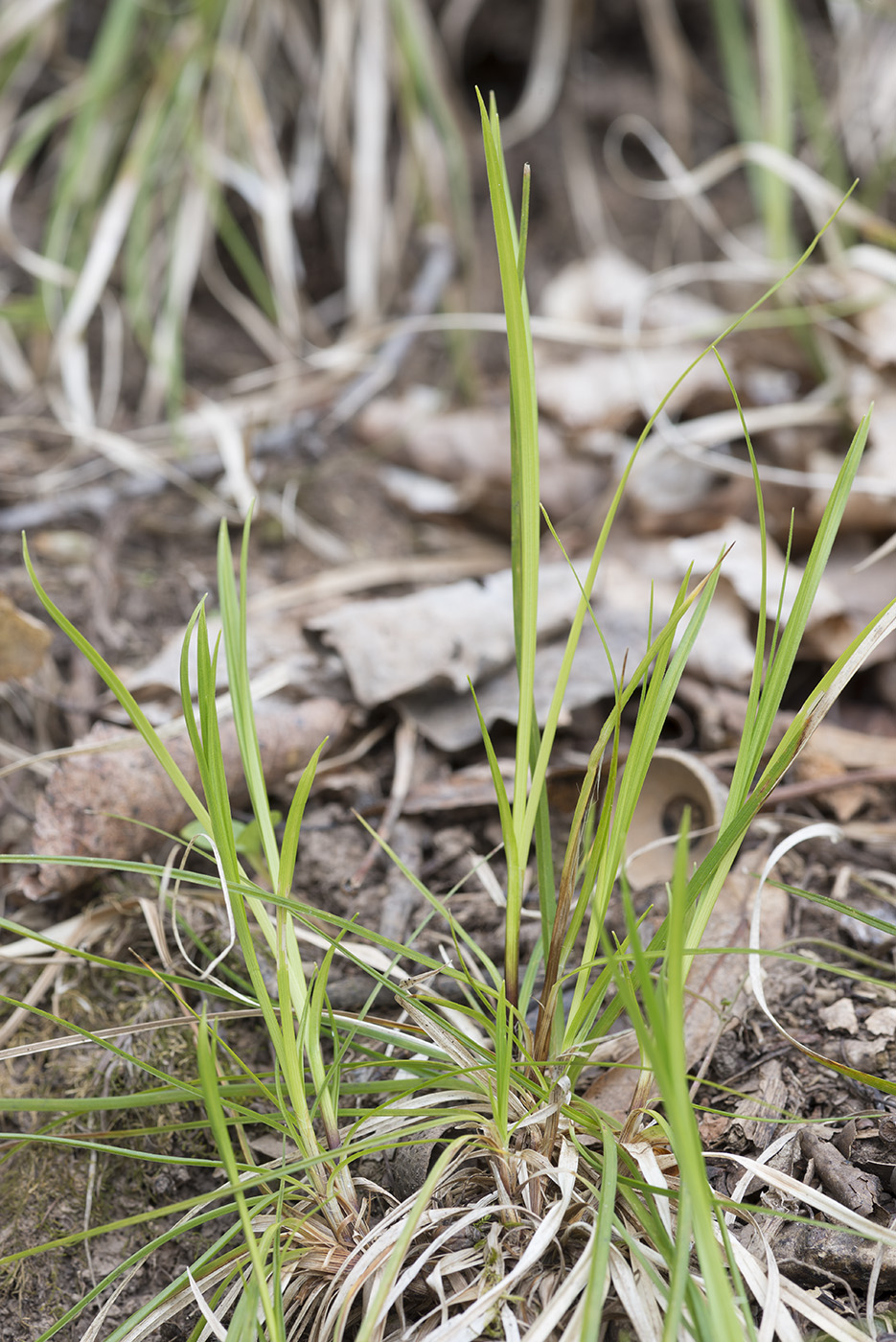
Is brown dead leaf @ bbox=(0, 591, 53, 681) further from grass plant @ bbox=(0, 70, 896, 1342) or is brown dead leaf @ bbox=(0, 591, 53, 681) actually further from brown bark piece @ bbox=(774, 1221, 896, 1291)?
brown bark piece @ bbox=(774, 1221, 896, 1291)

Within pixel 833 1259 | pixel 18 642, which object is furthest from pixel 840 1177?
pixel 18 642

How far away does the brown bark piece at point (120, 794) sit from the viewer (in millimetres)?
1062

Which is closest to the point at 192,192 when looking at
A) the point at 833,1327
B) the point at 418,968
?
the point at 418,968

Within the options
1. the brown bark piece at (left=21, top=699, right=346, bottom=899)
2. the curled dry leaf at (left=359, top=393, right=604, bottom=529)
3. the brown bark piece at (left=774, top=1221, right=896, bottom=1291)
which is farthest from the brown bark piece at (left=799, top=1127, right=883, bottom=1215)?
the curled dry leaf at (left=359, top=393, right=604, bottom=529)

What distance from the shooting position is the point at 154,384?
2049mm

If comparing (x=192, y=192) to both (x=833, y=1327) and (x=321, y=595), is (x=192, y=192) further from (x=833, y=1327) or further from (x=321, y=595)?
(x=833, y=1327)

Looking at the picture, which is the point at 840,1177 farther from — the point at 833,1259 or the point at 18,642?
the point at 18,642

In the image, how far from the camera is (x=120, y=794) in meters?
1.11

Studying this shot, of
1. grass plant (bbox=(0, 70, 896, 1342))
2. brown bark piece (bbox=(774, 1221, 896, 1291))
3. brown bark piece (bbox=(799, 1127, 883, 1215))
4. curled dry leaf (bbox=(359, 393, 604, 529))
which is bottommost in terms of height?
brown bark piece (bbox=(774, 1221, 896, 1291))

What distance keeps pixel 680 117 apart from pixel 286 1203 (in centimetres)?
271

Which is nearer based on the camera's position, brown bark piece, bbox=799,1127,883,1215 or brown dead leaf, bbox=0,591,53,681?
brown bark piece, bbox=799,1127,883,1215

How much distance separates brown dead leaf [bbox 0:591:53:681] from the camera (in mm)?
1158

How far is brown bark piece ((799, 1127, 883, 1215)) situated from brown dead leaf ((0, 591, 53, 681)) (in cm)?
100

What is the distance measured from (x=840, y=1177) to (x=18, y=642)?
1.08 meters
